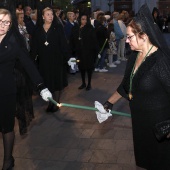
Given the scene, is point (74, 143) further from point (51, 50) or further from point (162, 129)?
point (162, 129)

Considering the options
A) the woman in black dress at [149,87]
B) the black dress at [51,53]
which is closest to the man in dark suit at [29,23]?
the black dress at [51,53]

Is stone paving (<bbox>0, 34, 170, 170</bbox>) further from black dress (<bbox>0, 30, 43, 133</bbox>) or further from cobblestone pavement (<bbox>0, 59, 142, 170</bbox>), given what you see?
black dress (<bbox>0, 30, 43, 133</bbox>)

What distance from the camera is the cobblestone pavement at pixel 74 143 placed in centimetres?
465

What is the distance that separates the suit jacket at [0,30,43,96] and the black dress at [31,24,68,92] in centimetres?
268

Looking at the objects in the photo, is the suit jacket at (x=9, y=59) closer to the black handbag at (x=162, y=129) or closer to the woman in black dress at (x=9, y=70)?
the woman in black dress at (x=9, y=70)

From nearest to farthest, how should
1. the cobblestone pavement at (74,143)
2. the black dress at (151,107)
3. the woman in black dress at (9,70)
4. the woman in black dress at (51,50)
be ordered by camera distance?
the black dress at (151,107), the woman in black dress at (9,70), the cobblestone pavement at (74,143), the woman in black dress at (51,50)

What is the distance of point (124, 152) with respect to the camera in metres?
4.95

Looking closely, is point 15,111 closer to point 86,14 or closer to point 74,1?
point 86,14

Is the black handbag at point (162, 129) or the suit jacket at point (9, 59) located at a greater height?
the suit jacket at point (9, 59)

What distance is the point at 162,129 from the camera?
2965mm

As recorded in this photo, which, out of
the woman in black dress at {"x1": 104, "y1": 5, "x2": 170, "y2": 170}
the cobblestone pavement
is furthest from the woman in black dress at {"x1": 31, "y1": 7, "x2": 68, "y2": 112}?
the woman in black dress at {"x1": 104, "y1": 5, "x2": 170, "y2": 170}

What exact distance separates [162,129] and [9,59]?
1.87 m

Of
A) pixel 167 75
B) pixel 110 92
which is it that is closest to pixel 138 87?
pixel 167 75

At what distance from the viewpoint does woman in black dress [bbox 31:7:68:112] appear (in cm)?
682
